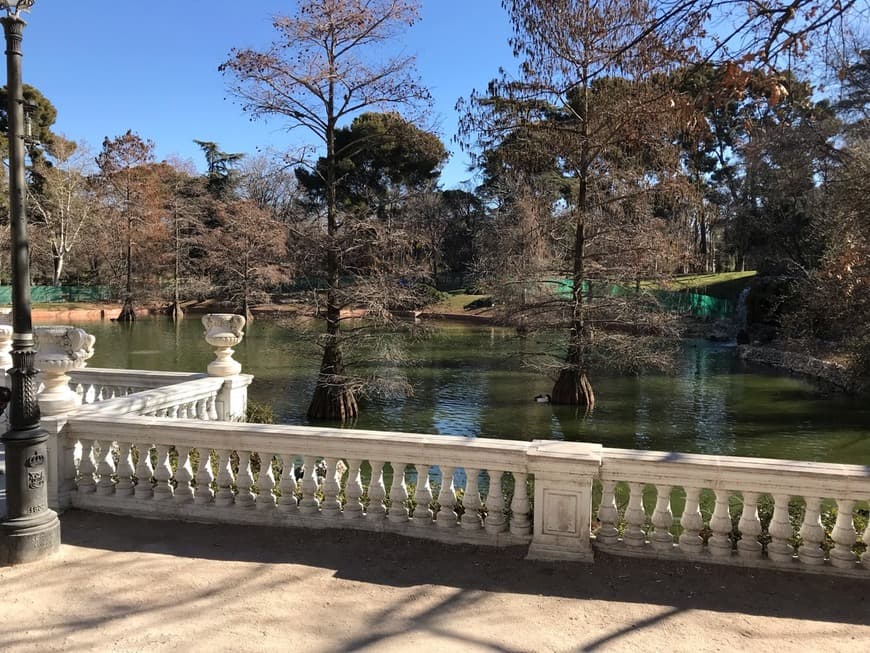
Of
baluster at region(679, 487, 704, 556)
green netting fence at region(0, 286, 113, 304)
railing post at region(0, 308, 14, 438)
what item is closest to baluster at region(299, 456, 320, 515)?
baluster at region(679, 487, 704, 556)

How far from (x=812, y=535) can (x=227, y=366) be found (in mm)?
7016

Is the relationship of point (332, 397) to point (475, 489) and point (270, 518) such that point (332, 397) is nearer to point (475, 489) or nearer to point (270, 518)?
point (270, 518)

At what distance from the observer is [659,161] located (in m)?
16.5

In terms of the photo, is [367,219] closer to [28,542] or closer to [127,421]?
[127,421]

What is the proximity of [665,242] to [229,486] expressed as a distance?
14.0 meters

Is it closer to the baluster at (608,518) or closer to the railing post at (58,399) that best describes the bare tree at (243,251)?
the railing post at (58,399)

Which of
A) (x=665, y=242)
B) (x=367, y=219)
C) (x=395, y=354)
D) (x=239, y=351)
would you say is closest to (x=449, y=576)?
(x=395, y=354)

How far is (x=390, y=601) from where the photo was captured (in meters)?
3.79

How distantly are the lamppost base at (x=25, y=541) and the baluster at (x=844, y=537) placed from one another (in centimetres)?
533

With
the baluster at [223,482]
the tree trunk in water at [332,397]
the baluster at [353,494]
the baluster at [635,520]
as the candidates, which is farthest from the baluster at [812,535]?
the tree trunk in water at [332,397]

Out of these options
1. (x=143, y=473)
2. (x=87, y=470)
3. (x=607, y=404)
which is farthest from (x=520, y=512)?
(x=607, y=404)

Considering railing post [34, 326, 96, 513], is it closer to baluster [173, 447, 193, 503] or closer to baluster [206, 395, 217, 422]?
baluster [173, 447, 193, 503]

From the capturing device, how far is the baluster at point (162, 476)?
5281 millimetres

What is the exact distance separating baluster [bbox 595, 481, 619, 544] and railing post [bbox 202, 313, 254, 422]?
5.17 metres
